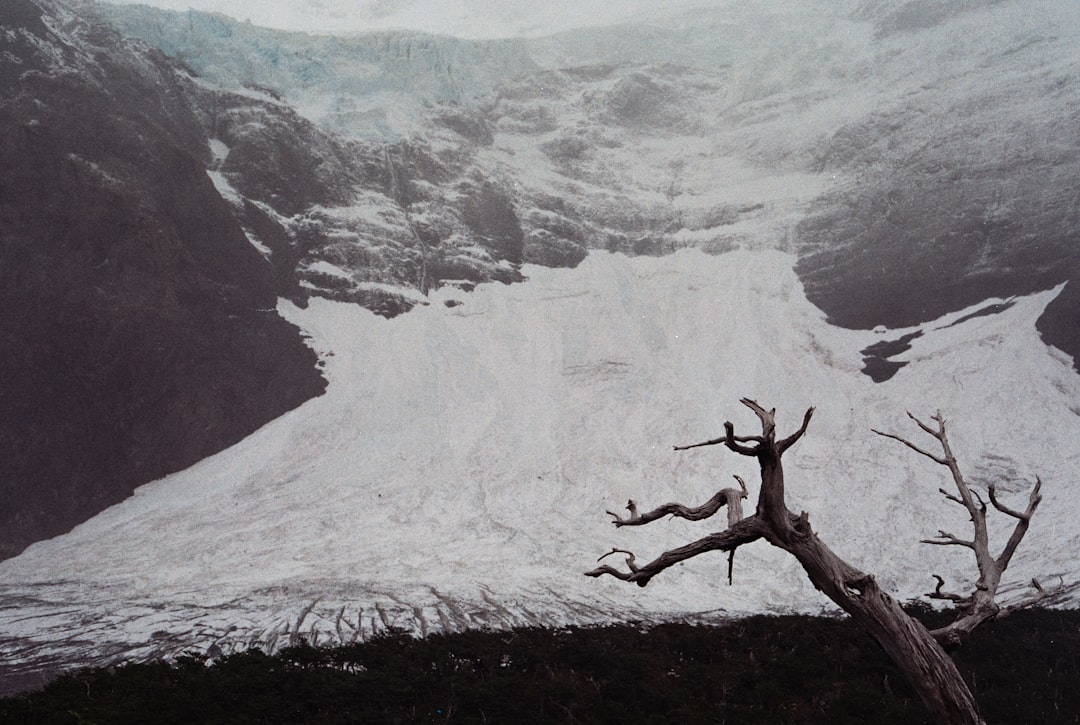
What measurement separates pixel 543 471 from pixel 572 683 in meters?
23.5

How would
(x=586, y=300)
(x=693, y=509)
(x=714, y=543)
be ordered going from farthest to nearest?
(x=586, y=300) < (x=693, y=509) < (x=714, y=543)

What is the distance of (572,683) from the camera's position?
27.4 meters

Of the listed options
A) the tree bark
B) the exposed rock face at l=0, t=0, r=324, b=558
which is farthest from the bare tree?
the exposed rock face at l=0, t=0, r=324, b=558

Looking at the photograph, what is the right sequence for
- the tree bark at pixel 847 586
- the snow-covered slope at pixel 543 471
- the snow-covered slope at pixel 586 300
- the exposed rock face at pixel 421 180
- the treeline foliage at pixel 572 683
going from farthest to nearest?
the exposed rock face at pixel 421 180, the snow-covered slope at pixel 586 300, the snow-covered slope at pixel 543 471, the treeline foliage at pixel 572 683, the tree bark at pixel 847 586

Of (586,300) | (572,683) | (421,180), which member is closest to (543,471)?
(586,300)

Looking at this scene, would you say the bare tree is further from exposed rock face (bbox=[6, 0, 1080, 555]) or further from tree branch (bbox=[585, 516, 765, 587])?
exposed rock face (bbox=[6, 0, 1080, 555])

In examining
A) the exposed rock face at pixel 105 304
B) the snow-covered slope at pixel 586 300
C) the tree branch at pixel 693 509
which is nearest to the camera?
the tree branch at pixel 693 509

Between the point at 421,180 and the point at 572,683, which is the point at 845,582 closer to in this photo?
the point at 572,683

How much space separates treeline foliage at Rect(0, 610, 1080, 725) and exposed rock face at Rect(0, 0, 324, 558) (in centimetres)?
2164

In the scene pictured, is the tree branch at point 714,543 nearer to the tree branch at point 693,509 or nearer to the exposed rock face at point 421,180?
the tree branch at point 693,509

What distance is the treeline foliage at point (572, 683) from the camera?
2453cm

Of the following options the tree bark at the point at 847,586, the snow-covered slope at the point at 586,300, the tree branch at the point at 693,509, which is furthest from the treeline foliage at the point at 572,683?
the tree bark at the point at 847,586

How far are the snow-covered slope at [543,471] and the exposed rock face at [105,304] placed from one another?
2.29 m

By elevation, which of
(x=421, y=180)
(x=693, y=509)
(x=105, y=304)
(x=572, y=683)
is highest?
(x=421, y=180)
